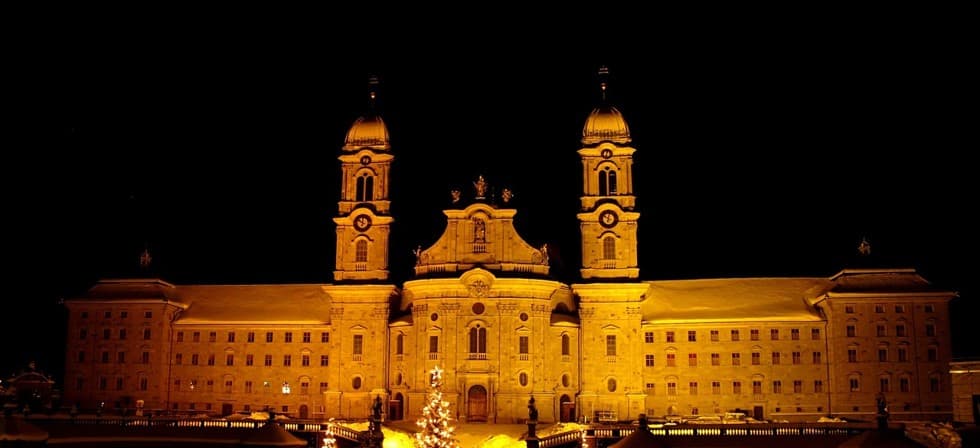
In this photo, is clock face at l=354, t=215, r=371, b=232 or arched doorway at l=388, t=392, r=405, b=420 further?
clock face at l=354, t=215, r=371, b=232

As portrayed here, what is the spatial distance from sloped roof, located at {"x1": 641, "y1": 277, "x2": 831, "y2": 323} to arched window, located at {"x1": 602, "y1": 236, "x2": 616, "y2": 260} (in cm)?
473

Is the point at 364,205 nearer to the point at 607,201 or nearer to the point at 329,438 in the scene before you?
the point at 607,201

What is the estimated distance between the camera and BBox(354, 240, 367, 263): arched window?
273 ft

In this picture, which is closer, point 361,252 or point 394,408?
point 394,408

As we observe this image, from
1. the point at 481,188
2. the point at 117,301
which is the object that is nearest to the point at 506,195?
the point at 481,188

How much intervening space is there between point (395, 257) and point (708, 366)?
2418 cm

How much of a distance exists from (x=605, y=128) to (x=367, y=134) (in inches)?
672

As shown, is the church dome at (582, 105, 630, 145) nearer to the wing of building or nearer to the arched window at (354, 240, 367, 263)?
the wing of building

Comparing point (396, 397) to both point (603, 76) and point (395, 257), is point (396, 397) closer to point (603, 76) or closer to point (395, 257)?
point (395, 257)

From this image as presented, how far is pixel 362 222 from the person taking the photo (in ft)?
272

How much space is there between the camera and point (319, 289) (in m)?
87.6

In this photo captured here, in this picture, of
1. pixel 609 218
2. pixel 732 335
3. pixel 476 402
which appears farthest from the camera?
pixel 609 218

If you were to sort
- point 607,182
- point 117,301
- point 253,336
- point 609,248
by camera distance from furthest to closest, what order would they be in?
point 117,301 < point 253,336 < point 607,182 < point 609,248

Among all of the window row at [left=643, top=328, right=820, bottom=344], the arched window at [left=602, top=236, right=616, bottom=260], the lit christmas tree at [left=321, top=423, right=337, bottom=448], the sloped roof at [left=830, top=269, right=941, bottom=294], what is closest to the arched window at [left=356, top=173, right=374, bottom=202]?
the arched window at [left=602, top=236, right=616, bottom=260]
